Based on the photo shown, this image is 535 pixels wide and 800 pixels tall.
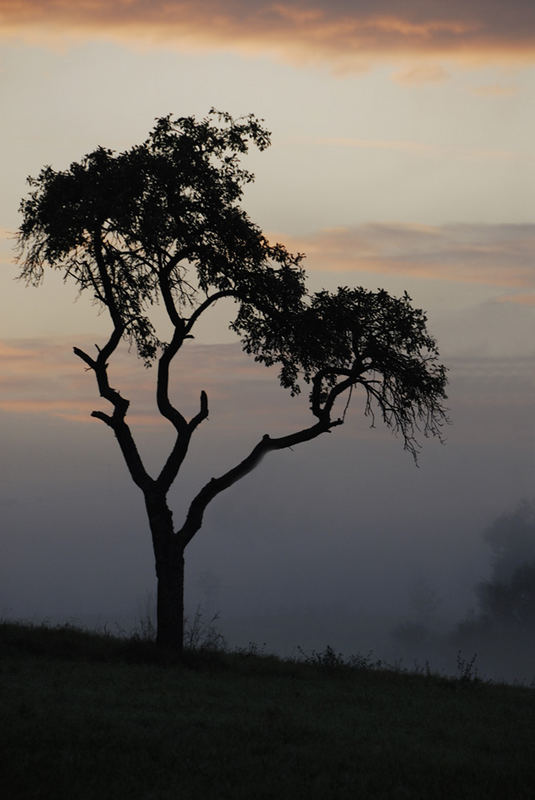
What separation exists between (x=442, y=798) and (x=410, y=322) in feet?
51.8

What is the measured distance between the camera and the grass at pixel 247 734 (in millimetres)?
14641

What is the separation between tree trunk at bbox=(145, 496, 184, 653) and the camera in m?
27.1

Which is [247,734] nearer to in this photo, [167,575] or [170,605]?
[170,605]

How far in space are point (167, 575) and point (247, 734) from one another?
34.6 ft

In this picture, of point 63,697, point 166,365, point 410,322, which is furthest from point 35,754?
point 410,322

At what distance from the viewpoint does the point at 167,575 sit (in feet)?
89.8

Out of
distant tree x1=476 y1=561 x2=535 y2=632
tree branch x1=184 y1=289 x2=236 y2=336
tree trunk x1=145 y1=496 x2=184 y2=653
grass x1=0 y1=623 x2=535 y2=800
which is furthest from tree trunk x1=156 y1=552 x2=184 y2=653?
distant tree x1=476 y1=561 x2=535 y2=632

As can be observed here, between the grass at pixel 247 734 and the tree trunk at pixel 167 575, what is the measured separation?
5.35 feet

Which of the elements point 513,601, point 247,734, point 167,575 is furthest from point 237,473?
point 513,601

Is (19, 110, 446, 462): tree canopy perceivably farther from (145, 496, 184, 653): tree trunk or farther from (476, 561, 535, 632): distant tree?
(476, 561, 535, 632): distant tree

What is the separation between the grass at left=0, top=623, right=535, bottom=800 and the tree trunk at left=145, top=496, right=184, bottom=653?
64.2 inches

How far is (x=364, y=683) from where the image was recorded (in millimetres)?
24609

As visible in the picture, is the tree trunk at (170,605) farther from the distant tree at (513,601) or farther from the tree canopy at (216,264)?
the distant tree at (513,601)

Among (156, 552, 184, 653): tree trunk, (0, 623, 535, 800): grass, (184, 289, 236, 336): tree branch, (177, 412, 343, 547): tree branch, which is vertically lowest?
(0, 623, 535, 800): grass
